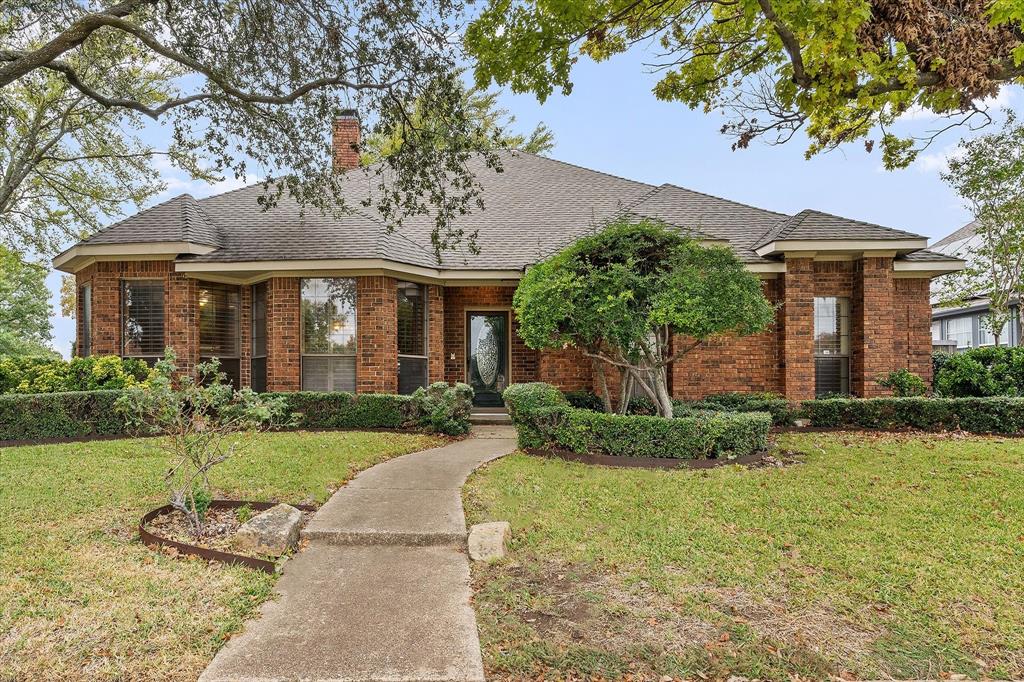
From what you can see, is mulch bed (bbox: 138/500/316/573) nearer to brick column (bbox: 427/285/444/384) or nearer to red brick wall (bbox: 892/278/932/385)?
brick column (bbox: 427/285/444/384)

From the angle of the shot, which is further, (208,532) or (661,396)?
(661,396)

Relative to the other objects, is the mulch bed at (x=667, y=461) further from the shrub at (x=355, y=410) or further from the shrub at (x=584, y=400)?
the shrub at (x=355, y=410)

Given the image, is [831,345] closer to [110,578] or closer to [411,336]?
[411,336]

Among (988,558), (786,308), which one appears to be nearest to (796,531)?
(988,558)

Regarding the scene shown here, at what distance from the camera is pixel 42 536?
469 centimetres

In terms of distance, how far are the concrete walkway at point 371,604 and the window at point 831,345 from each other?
30.5 ft

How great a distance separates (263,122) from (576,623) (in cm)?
790

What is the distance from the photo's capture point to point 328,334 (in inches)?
444

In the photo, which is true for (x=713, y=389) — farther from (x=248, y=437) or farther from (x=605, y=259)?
(x=248, y=437)

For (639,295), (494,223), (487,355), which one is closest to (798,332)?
(639,295)

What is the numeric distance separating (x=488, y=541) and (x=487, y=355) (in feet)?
28.4

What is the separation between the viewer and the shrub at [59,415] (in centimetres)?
891

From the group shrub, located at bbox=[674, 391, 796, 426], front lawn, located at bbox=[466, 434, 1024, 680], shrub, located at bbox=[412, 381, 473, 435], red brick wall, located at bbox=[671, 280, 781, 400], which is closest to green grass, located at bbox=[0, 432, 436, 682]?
front lawn, located at bbox=[466, 434, 1024, 680]

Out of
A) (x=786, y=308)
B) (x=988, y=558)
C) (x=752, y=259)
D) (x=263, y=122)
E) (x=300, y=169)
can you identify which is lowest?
(x=988, y=558)
